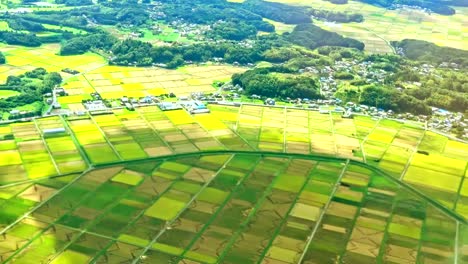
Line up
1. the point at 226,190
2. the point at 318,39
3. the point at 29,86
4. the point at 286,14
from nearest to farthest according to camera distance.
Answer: the point at 226,190 → the point at 29,86 → the point at 318,39 → the point at 286,14

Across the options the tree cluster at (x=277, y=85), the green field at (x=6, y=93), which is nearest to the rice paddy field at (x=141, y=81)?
the tree cluster at (x=277, y=85)

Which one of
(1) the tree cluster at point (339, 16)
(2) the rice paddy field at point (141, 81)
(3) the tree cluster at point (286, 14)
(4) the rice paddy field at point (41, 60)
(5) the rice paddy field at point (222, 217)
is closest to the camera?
(5) the rice paddy field at point (222, 217)

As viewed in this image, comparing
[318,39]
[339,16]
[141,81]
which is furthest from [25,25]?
[339,16]

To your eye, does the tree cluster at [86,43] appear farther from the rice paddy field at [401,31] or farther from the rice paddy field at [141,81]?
the rice paddy field at [401,31]

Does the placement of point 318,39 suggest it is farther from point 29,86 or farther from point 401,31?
point 29,86

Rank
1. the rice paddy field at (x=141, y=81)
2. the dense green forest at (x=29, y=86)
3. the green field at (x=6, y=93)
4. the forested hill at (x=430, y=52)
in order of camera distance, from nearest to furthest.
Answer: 1. the dense green forest at (x=29, y=86)
2. the green field at (x=6, y=93)
3. the rice paddy field at (x=141, y=81)
4. the forested hill at (x=430, y=52)

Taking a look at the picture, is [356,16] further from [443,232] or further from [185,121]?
[443,232]

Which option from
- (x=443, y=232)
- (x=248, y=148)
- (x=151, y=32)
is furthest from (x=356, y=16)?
(x=443, y=232)

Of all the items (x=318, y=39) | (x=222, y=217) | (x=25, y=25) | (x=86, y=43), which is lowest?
(x=318, y=39)
